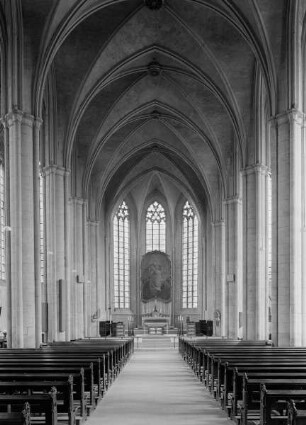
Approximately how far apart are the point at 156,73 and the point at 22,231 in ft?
52.8

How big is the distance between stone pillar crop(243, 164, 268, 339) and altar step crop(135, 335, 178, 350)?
9.25 metres

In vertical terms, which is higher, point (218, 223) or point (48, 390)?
point (218, 223)

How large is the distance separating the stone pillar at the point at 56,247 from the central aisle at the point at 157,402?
966cm

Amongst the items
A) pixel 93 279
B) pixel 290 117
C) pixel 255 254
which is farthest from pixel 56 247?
pixel 93 279

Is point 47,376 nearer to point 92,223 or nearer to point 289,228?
point 289,228

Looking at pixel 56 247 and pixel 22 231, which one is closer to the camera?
pixel 22 231

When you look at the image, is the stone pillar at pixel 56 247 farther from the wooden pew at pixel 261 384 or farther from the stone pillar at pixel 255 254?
the wooden pew at pixel 261 384

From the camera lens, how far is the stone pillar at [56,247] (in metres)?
29.3

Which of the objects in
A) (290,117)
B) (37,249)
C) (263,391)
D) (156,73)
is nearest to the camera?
(263,391)

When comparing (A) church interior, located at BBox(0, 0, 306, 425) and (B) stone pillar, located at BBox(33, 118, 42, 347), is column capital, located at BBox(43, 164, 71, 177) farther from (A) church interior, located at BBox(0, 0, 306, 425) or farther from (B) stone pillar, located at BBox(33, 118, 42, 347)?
(B) stone pillar, located at BBox(33, 118, 42, 347)

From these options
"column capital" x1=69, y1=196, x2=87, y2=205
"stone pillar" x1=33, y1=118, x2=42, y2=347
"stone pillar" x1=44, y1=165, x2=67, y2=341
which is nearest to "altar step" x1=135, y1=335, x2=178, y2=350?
"stone pillar" x1=44, y1=165, x2=67, y2=341

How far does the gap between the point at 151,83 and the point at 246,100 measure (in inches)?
324

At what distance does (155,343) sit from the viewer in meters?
40.5

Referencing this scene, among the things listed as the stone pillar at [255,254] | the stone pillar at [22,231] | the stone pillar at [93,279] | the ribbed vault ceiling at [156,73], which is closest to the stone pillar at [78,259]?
the ribbed vault ceiling at [156,73]
